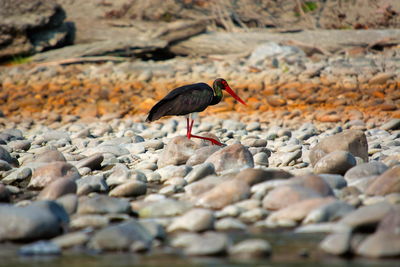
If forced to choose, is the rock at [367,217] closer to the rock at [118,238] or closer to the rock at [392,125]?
the rock at [118,238]

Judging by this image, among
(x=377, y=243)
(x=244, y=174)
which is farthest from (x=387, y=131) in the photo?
(x=377, y=243)

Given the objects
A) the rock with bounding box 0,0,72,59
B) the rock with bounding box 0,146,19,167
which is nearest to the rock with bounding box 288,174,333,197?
the rock with bounding box 0,146,19,167

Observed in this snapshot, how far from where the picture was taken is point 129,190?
449 centimetres

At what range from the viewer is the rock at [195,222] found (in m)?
3.44

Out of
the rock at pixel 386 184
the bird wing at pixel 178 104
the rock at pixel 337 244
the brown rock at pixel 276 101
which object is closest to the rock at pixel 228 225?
the rock at pixel 337 244

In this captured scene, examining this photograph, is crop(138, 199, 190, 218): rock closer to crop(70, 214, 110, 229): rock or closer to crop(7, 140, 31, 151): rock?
crop(70, 214, 110, 229): rock

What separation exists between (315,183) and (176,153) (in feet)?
6.08

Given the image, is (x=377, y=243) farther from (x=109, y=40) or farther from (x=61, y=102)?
(x=109, y=40)

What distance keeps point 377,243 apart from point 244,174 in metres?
1.62

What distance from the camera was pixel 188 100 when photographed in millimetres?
6508

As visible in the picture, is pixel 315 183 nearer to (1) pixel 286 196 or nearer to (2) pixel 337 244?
(1) pixel 286 196

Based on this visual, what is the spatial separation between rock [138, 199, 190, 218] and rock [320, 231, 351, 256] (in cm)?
117

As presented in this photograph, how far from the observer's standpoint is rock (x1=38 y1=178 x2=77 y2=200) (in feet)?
14.1

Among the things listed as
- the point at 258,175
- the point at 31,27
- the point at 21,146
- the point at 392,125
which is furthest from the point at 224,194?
the point at 31,27
